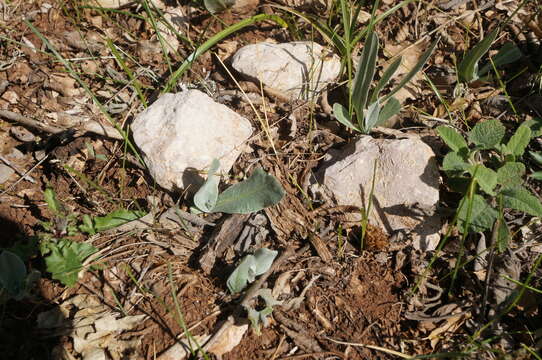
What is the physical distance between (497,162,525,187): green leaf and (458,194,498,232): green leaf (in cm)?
12

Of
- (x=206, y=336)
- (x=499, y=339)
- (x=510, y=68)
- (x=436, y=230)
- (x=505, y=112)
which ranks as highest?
(x=510, y=68)

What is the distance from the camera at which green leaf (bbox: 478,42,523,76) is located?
190cm

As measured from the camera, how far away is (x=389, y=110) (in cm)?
166

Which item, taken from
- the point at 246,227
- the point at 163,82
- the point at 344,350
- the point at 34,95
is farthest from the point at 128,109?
the point at 344,350

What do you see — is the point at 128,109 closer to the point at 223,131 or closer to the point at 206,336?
the point at 223,131

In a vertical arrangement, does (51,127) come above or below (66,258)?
Result: above

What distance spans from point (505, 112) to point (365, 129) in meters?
0.65

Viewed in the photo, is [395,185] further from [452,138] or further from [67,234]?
[67,234]

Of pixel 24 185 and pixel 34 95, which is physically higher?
pixel 34 95

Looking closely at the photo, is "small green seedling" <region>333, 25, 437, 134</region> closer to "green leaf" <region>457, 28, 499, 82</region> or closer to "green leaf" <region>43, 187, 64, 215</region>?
"green leaf" <region>457, 28, 499, 82</region>

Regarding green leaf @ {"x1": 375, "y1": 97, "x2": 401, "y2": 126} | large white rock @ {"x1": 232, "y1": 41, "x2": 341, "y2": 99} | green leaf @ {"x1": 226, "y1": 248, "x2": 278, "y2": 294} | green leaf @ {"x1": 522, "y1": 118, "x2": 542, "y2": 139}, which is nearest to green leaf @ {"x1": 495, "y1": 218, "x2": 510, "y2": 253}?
green leaf @ {"x1": 522, "y1": 118, "x2": 542, "y2": 139}

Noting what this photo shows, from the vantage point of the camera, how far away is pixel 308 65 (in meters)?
1.92

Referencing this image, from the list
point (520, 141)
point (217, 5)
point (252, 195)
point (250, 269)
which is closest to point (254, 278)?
point (250, 269)

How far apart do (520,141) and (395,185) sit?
469 millimetres
